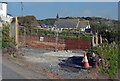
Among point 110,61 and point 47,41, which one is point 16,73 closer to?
point 110,61

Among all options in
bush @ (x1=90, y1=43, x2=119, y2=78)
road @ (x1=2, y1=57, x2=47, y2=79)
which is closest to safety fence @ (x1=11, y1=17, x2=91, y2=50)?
bush @ (x1=90, y1=43, x2=119, y2=78)

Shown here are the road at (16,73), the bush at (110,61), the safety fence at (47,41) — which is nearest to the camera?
the road at (16,73)

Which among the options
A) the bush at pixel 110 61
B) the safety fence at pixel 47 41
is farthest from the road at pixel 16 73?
the safety fence at pixel 47 41

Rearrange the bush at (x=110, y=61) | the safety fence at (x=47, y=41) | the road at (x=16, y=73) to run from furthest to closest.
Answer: the safety fence at (x=47, y=41) < the bush at (x=110, y=61) < the road at (x=16, y=73)

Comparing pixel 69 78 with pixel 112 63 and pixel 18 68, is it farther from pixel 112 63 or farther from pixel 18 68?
pixel 112 63

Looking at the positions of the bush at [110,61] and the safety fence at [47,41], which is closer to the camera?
the bush at [110,61]

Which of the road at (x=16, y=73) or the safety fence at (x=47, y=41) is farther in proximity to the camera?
the safety fence at (x=47, y=41)

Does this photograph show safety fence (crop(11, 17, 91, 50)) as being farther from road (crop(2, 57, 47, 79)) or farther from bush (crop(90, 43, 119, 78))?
road (crop(2, 57, 47, 79))

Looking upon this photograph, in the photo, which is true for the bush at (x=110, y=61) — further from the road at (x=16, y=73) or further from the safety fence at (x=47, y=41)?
the safety fence at (x=47, y=41)

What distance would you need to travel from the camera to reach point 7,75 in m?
7.10

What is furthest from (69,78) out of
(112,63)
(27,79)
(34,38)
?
(34,38)

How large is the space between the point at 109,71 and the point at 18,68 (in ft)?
16.7

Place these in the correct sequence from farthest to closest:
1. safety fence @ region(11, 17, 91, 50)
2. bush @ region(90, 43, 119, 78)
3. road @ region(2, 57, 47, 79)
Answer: safety fence @ region(11, 17, 91, 50), bush @ region(90, 43, 119, 78), road @ region(2, 57, 47, 79)

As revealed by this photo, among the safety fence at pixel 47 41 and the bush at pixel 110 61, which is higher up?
the safety fence at pixel 47 41
